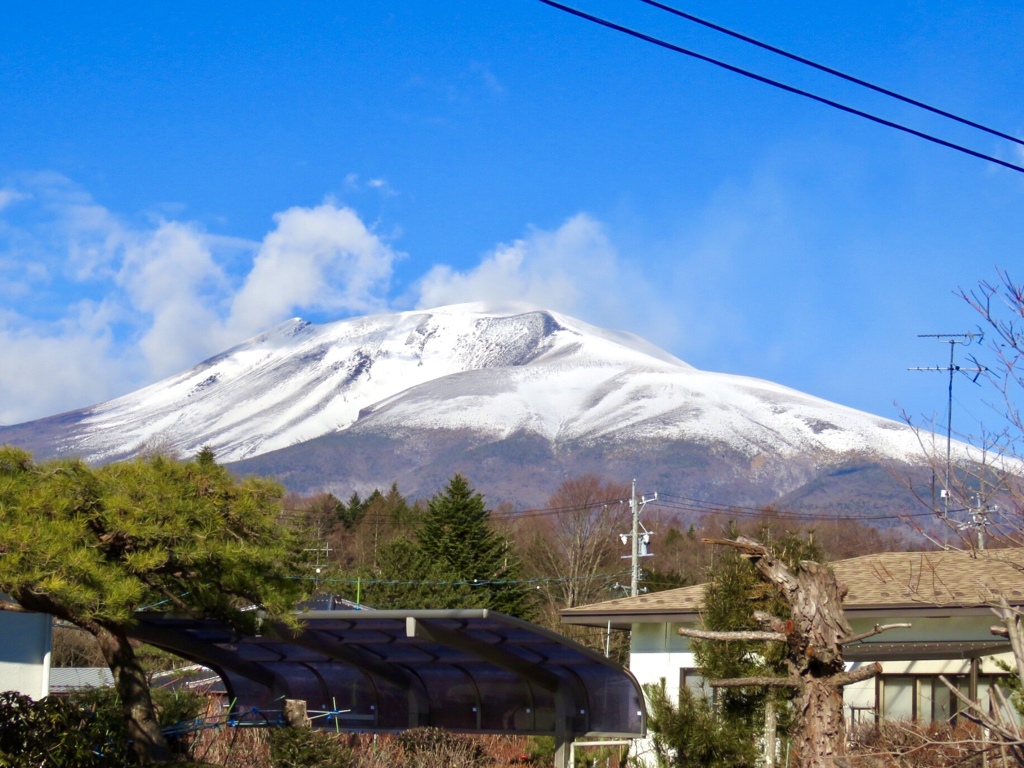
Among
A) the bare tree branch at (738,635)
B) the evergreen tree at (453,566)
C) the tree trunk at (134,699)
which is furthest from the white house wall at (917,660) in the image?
the evergreen tree at (453,566)

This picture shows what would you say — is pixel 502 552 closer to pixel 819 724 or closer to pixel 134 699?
pixel 134 699

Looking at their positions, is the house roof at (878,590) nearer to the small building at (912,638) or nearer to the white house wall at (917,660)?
the small building at (912,638)

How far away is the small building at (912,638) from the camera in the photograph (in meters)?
16.7

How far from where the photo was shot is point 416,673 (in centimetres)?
1662

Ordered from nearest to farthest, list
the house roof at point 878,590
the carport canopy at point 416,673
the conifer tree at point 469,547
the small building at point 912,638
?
the carport canopy at point 416,673
the small building at point 912,638
the house roof at point 878,590
the conifer tree at point 469,547

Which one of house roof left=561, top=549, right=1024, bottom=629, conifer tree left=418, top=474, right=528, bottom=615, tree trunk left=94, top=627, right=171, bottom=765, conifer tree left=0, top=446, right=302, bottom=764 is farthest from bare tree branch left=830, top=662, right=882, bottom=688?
conifer tree left=418, top=474, right=528, bottom=615

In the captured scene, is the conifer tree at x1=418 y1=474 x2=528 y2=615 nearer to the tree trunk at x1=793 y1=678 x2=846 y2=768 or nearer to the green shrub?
the green shrub

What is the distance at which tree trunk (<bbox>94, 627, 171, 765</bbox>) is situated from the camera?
1229 cm

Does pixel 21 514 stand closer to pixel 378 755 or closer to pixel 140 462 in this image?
pixel 140 462

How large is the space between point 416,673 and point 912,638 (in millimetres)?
7630

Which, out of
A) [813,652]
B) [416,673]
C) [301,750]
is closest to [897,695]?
[416,673]

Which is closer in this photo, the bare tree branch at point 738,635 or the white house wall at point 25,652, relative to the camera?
A: the bare tree branch at point 738,635

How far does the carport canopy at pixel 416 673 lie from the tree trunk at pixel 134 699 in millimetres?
949

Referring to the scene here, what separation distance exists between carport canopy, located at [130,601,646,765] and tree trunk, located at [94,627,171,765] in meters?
0.95
